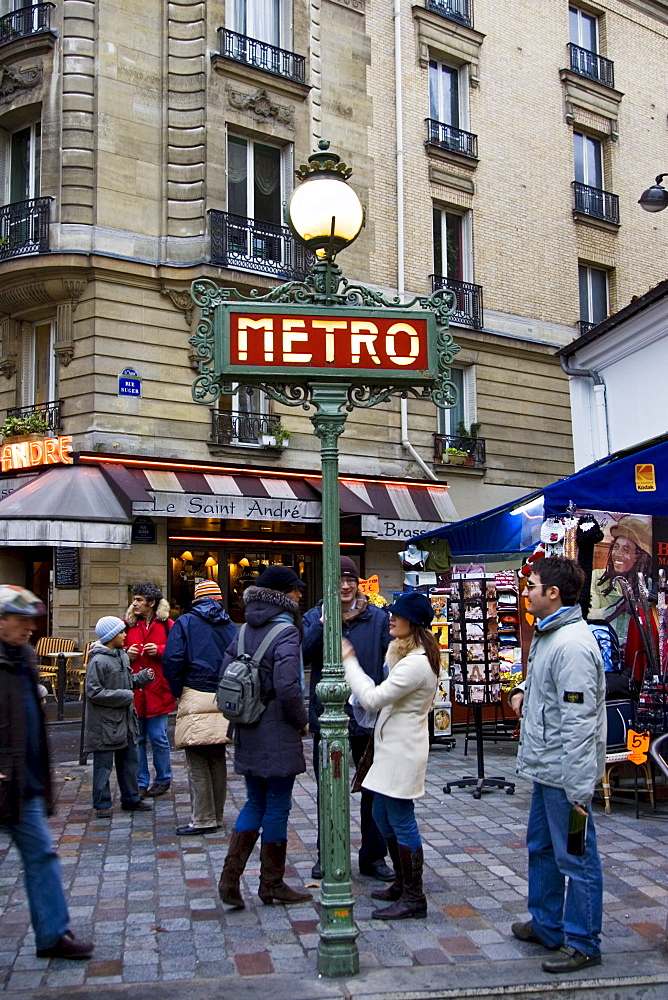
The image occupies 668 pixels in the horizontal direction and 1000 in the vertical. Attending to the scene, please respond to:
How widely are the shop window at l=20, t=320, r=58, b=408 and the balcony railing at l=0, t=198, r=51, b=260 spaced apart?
4.58 ft

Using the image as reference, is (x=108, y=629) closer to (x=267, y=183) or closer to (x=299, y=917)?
(x=299, y=917)

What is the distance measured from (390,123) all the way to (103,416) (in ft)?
29.9

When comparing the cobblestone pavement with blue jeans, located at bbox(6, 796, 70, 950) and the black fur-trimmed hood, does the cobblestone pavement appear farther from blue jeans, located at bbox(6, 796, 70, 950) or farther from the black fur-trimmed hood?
the black fur-trimmed hood

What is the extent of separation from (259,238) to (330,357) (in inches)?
541

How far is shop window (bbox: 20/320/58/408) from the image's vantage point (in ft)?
57.7

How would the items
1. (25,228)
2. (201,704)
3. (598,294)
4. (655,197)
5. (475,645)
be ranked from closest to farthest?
(201,704), (475,645), (655,197), (25,228), (598,294)

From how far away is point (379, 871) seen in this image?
6047mm

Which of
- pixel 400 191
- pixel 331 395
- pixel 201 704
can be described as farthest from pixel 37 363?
pixel 331 395

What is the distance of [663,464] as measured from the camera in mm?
7930

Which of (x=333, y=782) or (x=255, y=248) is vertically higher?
(x=255, y=248)

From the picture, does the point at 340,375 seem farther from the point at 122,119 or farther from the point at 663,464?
→ the point at 122,119

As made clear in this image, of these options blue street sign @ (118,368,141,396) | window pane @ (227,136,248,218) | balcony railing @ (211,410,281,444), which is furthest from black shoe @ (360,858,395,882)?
window pane @ (227,136,248,218)

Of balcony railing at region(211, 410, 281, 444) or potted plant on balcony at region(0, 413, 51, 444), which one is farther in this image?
balcony railing at region(211, 410, 281, 444)

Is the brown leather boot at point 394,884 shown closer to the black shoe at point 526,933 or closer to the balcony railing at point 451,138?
the black shoe at point 526,933
